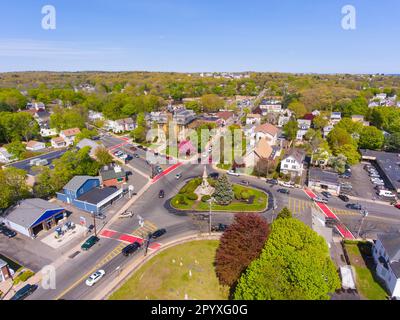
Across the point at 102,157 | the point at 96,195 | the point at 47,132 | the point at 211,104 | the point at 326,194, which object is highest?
the point at 211,104

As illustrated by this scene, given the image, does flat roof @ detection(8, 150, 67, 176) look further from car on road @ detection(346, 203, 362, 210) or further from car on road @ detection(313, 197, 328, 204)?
car on road @ detection(346, 203, 362, 210)

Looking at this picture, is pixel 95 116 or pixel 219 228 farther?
pixel 95 116

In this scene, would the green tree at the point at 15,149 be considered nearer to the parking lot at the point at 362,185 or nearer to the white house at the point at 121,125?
the white house at the point at 121,125

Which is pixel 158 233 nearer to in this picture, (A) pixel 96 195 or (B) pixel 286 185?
(A) pixel 96 195

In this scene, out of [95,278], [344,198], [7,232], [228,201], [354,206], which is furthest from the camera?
[344,198]

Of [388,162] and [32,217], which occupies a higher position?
[388,162]

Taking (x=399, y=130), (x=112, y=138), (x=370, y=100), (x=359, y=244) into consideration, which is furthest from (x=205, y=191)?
(x=370, y=100)

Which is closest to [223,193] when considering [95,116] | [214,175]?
[214,175]
